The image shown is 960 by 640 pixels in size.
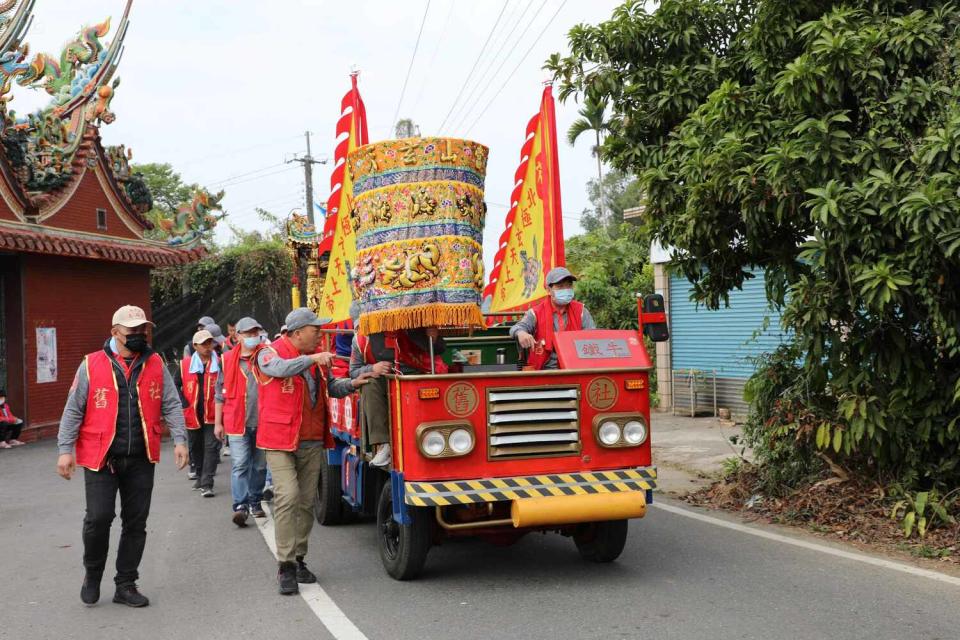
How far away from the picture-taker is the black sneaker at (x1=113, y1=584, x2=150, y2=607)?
6.03m

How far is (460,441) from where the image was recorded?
5.91 metres

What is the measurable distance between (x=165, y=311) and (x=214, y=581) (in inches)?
862

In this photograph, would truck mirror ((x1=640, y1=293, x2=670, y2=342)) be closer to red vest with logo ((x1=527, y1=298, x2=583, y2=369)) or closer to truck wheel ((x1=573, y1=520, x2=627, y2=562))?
red vest with logo ((x1=527, y1=298, x2=583, y2=369))

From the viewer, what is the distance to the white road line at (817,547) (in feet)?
20.3

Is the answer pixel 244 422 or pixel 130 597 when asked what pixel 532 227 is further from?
pixel 130 597

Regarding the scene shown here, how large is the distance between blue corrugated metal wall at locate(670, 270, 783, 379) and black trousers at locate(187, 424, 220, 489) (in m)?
8.22

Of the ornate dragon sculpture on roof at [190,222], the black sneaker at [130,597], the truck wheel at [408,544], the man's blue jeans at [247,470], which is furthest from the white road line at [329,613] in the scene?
the ornate dragon sculpture on roof at [190,222]

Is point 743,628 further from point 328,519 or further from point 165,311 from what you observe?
point 165,311

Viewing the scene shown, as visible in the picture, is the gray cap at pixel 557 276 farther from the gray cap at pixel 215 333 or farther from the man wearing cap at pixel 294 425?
the gray cap at pixel 215 333

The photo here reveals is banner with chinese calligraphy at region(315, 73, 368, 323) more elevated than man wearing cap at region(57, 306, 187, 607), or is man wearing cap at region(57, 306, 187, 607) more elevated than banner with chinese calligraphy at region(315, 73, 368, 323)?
banner with chinese calligraphy at region(315, 73, 368, 323)

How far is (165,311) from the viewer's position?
27.1 meters

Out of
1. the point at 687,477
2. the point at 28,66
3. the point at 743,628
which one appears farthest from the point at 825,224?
the point at 28,66

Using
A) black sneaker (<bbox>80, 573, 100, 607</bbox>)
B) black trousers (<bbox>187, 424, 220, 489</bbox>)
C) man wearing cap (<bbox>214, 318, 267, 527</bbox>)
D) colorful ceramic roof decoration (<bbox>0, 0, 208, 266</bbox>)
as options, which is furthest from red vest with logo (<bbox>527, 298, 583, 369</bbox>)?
colorful ceramic roof decoration (<bbox>0, 0, 208, 266</bbox>)

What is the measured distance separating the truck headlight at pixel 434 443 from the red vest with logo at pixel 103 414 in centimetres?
189
